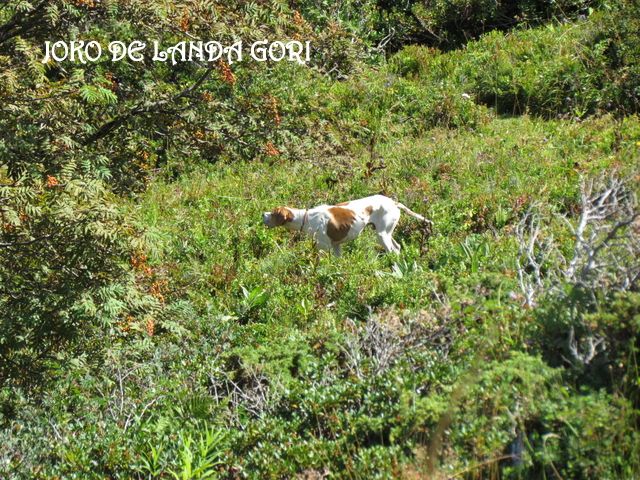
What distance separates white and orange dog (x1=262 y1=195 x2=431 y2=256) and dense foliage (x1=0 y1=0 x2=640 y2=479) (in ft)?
0.72

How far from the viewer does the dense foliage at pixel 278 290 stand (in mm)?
4664

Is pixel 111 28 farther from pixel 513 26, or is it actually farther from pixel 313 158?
pixel 513 26

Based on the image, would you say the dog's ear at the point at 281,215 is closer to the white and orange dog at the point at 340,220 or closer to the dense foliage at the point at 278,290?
the white and orange dog at the point at 340,220

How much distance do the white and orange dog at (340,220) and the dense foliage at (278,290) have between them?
22 centimetres

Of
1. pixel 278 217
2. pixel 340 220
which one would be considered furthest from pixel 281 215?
pixel 340 220

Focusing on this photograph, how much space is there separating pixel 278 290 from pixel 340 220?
889mm

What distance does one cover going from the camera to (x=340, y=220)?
8.68 meters

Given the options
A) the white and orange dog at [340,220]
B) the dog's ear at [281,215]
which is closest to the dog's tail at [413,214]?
the white and orange dog at [340,220]

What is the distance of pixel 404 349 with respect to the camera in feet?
19.4

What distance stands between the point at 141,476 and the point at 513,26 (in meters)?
11.4

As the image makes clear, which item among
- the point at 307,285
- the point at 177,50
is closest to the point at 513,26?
the point at 307,285

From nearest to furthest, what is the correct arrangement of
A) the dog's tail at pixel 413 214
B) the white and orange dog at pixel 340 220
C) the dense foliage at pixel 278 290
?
1. the dense foliage at pixel 278 290
2. the white and orange dog at pixel 340 220
3. the dog's tail at pixel 413 214

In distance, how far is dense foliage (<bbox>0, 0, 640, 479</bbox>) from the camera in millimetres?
4664

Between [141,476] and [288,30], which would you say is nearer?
[141,476]
